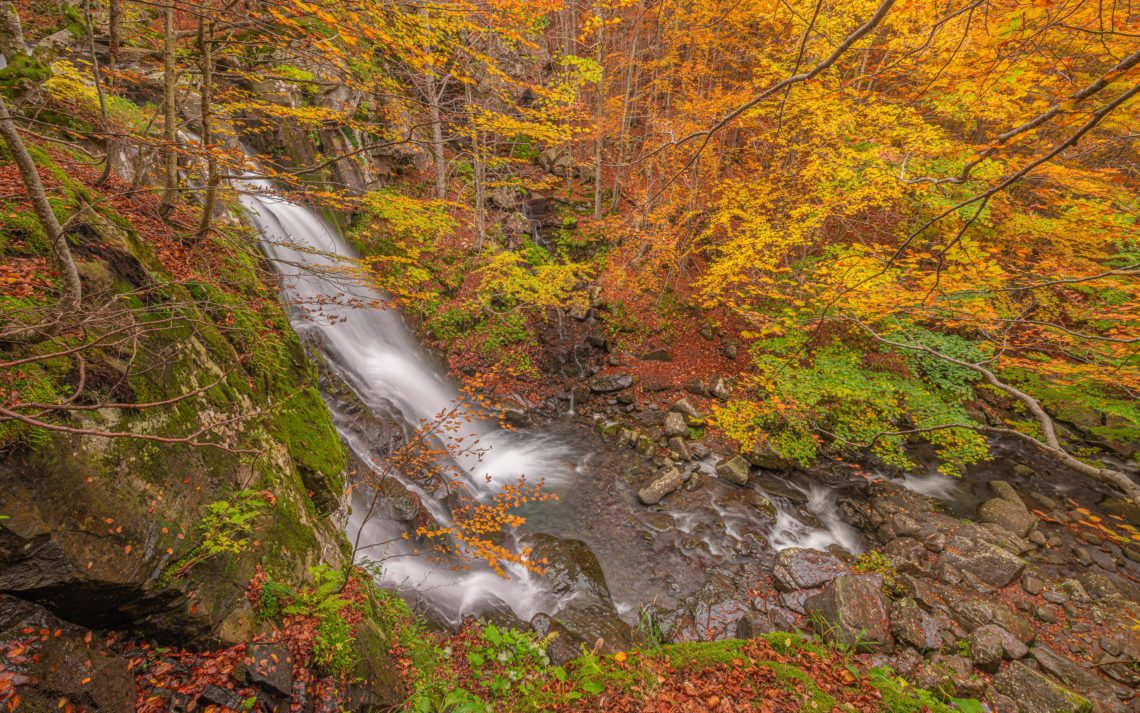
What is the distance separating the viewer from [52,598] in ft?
8.01

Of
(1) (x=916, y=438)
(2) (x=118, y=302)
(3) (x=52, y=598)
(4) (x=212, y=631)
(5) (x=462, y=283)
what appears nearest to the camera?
(3) (x=52, y=598)

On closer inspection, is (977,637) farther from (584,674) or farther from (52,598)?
(52,598)

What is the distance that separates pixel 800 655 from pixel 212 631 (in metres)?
4.75

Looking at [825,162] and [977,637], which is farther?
[825,162]

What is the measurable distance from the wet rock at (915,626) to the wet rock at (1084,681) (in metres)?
1.00

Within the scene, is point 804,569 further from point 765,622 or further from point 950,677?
point 950,677

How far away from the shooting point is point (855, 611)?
5.38 metres

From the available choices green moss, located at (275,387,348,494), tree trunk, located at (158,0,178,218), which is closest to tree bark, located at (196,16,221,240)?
tree trunk, located at (158,0,178,218)

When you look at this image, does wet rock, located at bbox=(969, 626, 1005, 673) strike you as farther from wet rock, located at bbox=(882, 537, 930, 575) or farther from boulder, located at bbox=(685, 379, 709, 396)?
boulder, located at bbox=(685, 379, 709, 396)

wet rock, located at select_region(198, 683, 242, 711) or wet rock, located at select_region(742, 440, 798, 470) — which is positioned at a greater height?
wet rock, located at select_region(198, 683, 242, 711)

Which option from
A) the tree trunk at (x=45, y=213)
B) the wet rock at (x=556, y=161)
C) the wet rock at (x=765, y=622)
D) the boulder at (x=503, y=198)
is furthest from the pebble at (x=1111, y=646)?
the wet rock at (x=556, y=161)

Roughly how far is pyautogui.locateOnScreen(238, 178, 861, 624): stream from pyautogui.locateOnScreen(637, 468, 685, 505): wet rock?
0.68ft

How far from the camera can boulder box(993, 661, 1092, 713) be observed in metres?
4.47

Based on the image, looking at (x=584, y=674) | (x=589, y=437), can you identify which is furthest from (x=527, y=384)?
(x=584, y=674)
